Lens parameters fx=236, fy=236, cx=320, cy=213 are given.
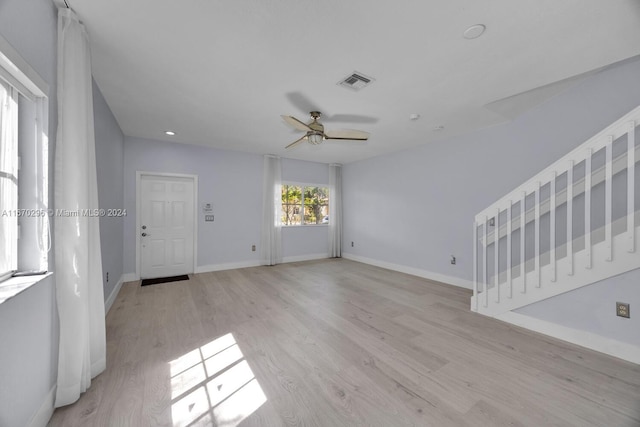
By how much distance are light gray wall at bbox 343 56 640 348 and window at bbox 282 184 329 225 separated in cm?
65

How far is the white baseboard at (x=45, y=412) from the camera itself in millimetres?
1314

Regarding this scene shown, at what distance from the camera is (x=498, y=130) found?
3668 millimetres

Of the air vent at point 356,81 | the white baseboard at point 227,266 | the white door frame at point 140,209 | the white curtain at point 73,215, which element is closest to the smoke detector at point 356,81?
the air vent at point 356,81

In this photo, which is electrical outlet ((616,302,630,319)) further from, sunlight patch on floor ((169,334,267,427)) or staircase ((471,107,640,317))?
sunlight patch on floor ((169,334,267,427))

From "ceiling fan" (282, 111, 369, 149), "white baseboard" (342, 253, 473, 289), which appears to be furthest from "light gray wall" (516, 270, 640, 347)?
"ceiling fan" (282, 111, 369, 149)

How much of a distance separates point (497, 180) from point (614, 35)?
2.11 m

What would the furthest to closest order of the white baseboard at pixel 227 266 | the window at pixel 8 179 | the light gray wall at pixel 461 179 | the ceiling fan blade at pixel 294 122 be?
the white baseboard at pixel 227 266, the ceiling fan blade at pixel 294 122, the light gray wall at pixel 461 179, the window at pixel 8 179

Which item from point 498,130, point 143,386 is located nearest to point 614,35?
point 498,130

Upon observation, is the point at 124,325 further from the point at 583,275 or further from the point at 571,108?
the point at 571,108

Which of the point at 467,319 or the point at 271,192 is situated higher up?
the point at 271,192

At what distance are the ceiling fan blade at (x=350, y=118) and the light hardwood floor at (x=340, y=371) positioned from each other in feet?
8.69

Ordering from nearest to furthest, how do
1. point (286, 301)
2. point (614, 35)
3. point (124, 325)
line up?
1. point (614, 35)
2. point (124, 325)
3. point (286, 301)

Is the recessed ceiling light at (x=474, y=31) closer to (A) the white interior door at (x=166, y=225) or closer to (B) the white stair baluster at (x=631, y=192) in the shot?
(B) the white stair baluster at (x=631, y=192)

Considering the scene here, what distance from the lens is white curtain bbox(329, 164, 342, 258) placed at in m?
6.57
